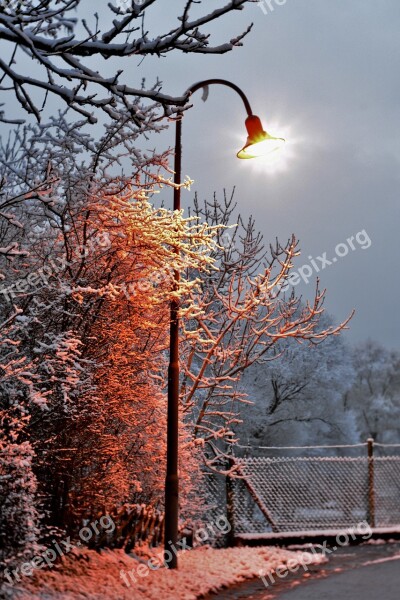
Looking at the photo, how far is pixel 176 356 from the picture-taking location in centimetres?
1154

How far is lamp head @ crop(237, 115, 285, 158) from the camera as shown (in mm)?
10594

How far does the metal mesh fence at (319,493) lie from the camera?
16.5 meters

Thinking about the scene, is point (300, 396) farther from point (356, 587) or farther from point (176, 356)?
point (356, 587)

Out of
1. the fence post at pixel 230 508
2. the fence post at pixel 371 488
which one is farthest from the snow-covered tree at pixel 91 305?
the fence post at pixel 371 488

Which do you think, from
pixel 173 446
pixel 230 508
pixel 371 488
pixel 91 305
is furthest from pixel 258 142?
pixel 371 488

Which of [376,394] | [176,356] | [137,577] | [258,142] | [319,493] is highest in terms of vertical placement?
[376,394]

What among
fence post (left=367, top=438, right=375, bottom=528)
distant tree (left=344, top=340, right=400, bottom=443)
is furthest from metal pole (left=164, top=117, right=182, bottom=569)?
distant tree (left=344, top=340, right=400, bottom=443)

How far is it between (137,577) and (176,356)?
3137 millimetres

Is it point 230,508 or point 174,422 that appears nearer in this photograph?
point 174,422

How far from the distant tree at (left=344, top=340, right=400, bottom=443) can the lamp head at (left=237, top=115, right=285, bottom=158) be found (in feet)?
131

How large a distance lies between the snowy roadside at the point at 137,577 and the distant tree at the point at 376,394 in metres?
37.2

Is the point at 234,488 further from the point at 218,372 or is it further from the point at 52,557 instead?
the point at 52,557

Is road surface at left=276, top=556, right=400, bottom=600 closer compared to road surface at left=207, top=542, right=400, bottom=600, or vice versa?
road surface at left=276, top=556, right=400, bottom=600

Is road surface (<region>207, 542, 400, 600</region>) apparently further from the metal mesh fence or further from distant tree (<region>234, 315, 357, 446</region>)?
distant tree (<region>234, 315, 357, 446</region>)
